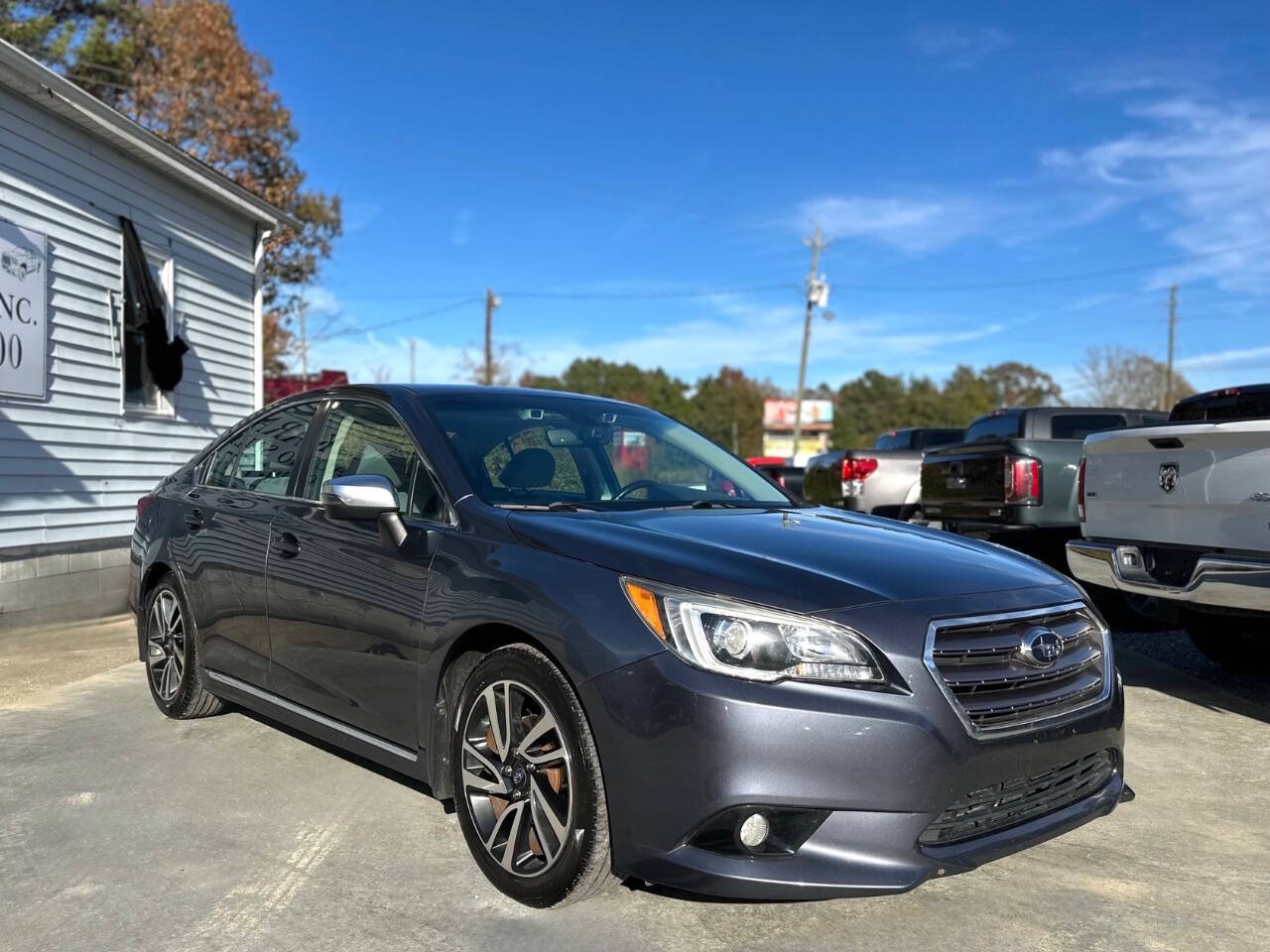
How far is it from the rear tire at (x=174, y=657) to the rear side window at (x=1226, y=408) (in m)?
5.08

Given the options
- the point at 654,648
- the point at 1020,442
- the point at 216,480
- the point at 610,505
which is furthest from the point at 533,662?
the point at 1020,442

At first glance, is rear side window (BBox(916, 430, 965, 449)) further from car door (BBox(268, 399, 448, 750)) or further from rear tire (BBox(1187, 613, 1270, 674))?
car door (BBox(268, 399, 448, 750))

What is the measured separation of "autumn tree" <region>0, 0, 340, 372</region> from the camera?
22.1 meters

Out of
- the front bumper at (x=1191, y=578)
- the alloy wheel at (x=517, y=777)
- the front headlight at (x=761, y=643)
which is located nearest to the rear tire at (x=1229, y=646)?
the front bumper at (x=1191, y=578)

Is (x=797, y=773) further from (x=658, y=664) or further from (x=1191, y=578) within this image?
(x=1191, y=578)

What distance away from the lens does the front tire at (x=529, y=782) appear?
292cm

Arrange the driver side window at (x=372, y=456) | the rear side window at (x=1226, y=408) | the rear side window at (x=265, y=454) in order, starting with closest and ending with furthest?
1. the driver side window at (x=372, y=456)
2. the rear side window at (x=265, y=454)
3. the rear side window at (x=1226, y=408)

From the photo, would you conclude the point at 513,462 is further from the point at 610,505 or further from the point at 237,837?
the point at 237,837

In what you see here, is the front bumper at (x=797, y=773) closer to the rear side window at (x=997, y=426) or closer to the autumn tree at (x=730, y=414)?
the rear side window at (x=997, y=426)

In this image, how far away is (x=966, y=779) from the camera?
9.11 feet

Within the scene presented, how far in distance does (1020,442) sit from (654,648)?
A: 19.8ft

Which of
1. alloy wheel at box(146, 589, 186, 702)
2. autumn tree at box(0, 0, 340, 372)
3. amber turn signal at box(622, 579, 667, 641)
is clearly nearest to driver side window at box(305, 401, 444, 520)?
amber turn signal at box(622, 579, 667, 641)

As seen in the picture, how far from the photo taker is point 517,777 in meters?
3.15

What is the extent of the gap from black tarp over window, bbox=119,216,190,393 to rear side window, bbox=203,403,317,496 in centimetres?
581
